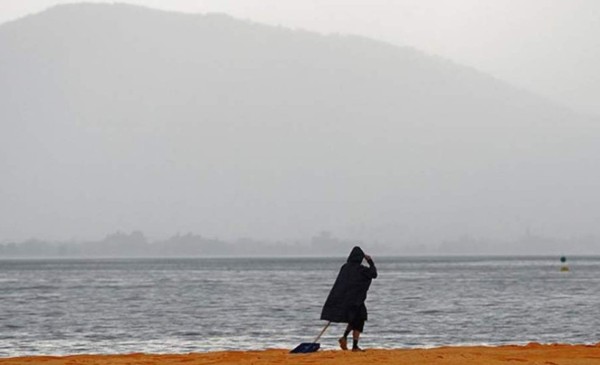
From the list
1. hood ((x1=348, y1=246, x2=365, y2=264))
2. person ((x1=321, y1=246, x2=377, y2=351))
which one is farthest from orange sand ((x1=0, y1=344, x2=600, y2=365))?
hood ((x1=348, y1=246, x2=365, y2=264))

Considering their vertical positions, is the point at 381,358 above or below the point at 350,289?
below

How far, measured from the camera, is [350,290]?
22.3 meters

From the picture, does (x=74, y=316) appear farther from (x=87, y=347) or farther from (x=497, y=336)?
(x=497, y=336)

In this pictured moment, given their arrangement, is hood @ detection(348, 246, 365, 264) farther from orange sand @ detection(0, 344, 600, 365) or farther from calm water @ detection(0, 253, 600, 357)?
calm water @ detection(0, 253, 600, 357)

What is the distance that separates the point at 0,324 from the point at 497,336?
21593 millimetres

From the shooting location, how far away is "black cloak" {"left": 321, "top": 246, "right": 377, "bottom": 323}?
22219 millimetres

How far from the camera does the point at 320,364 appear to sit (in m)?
19.8

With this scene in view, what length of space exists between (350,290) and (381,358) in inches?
82.4

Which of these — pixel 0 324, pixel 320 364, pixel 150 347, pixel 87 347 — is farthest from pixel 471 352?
pixel 0 324

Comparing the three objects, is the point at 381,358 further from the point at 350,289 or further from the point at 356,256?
the point at 356,256

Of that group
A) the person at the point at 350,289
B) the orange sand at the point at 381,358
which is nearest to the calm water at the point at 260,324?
the orange sand at the point at 381,358

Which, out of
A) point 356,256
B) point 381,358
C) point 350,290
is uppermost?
point 356,256

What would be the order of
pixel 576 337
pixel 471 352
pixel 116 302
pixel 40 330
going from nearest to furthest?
pixel 471 352
pixel 576 337
pixel 40 330
pixel 116 302

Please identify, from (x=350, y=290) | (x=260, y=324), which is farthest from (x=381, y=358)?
(x=260, y=324)
